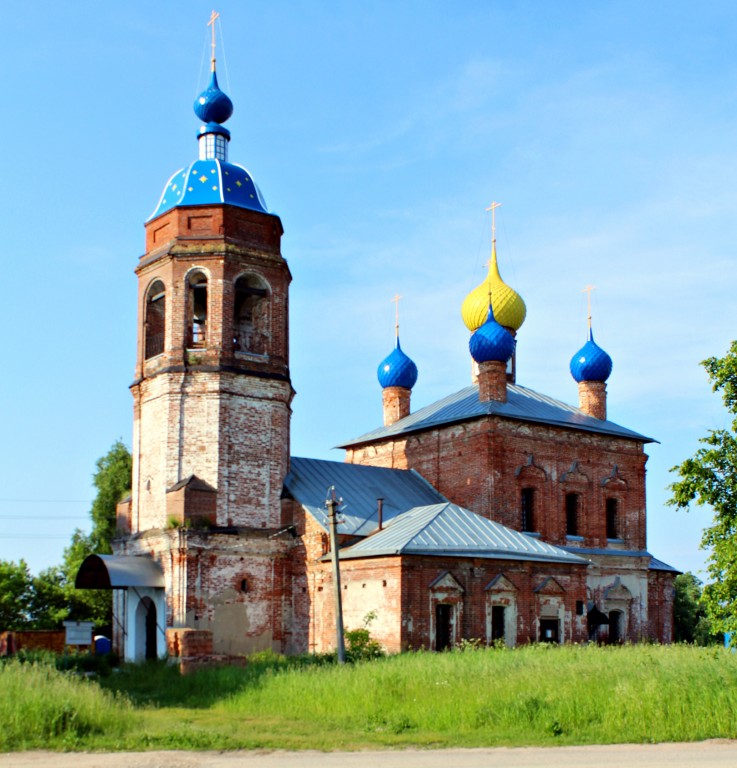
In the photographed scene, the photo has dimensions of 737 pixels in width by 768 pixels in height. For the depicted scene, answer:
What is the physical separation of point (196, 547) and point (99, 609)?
13.0 metres

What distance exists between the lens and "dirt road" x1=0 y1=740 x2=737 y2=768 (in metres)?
10.0

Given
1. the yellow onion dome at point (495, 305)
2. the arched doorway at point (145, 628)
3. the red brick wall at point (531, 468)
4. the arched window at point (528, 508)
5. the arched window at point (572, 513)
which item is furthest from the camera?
the yellow onion dome at point (495, 305)

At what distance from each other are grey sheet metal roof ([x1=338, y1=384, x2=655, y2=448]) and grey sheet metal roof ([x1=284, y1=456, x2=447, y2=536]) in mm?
1553

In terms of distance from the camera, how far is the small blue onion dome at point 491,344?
25703 millimetres

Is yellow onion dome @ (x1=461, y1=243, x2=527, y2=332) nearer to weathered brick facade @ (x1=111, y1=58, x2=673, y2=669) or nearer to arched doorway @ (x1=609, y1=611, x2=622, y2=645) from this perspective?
weathered brick facade @ (x1=111, y1=58, x2=673, y2=669)

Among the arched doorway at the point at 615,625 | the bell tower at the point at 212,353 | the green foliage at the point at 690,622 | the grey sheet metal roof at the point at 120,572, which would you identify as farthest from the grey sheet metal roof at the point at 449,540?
the green foliage at the point at 690,622

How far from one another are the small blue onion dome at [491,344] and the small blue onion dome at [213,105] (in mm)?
7782

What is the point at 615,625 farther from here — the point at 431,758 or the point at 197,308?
the point at 431,758

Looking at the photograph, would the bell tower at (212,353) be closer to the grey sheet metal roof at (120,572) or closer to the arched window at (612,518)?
the grey sheet metal roof at (120,572)

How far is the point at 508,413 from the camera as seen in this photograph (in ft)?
82.8

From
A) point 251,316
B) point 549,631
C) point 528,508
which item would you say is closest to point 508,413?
point 528,508

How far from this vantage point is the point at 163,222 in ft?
76.0

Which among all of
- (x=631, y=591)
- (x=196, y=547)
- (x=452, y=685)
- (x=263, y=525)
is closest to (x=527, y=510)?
(x=631, y=591)

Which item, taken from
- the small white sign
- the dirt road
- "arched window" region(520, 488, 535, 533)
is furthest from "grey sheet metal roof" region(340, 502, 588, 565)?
the dirt road
